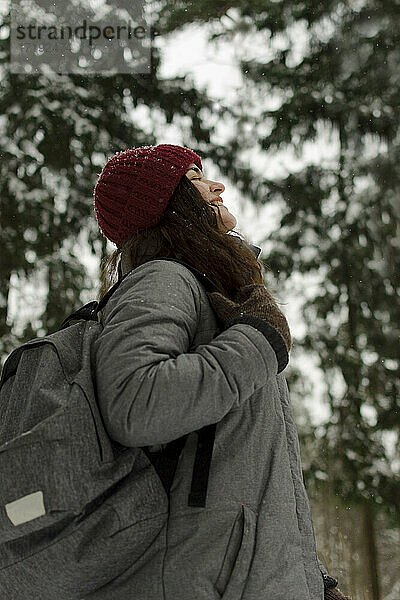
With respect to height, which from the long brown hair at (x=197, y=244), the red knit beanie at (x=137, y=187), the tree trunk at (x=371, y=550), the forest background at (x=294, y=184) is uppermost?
the red knit beanie at (x=137, y=187)

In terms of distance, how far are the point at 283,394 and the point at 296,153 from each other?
2.06 metres

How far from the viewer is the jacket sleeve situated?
2.60 ft

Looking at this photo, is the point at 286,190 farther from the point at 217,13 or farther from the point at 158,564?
the point at 158,564

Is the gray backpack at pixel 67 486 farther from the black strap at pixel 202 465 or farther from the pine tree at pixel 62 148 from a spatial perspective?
the pine tree at pixel 62 148

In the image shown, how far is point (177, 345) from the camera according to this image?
33.9 inches

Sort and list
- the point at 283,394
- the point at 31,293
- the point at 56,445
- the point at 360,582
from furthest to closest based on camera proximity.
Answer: the point at 31,293
the point at 360,582
the point at 283,394
the point at 56,445

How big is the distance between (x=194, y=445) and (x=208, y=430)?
3cm

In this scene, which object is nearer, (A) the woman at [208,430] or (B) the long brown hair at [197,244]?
(A) the woman at [208,430]

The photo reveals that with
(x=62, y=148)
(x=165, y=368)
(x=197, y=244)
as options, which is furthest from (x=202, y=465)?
(x=62, y=148)

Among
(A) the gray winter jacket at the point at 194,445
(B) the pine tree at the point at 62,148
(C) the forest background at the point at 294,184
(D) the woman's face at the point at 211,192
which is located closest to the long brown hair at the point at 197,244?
(D) the woman's face at the point at 211,192

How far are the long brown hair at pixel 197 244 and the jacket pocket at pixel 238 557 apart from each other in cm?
32

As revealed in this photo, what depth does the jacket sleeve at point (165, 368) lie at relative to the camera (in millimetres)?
794

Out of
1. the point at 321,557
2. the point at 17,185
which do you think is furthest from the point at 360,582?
the point at 17,185

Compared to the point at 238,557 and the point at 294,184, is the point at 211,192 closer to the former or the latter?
the point at 238,557
